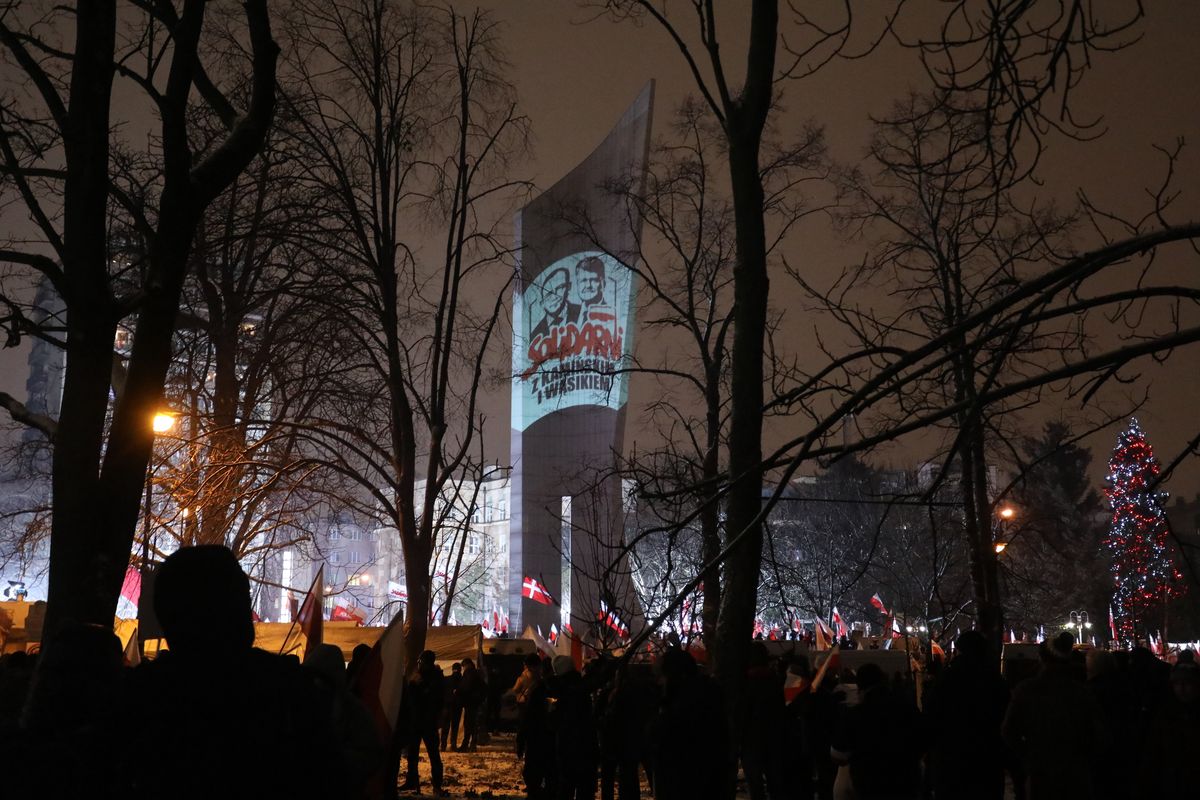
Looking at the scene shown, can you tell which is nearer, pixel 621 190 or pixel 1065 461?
pixel 621 190

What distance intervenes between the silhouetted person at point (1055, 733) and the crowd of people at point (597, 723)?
0.01 meters

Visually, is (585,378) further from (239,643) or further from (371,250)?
(239,643)

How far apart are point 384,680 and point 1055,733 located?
169 inches

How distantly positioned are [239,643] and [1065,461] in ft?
258

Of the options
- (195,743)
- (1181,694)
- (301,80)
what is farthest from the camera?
(301,80)

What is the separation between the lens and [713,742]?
24.1ft

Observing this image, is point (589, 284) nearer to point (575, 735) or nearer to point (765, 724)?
point (575, 735)

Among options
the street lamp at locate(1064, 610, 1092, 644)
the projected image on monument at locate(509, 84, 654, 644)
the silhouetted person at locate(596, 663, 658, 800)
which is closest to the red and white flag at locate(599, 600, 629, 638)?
the silhouetted person at locate(596, 663, 658, 800)

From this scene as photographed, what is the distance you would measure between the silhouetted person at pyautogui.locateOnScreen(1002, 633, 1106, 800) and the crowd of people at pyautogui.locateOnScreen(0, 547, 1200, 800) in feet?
0.04

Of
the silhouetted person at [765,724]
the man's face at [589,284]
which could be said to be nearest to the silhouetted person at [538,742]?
the silhouetted person at [765,724]

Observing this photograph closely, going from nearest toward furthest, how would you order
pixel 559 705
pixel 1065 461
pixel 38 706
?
pixel 38 706 → pixel 559 705 → pixel 1065 461

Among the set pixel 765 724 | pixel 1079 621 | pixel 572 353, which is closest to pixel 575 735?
pixel 765 724

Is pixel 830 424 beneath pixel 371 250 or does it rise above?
beneath

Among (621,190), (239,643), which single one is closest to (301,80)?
(621,190)
